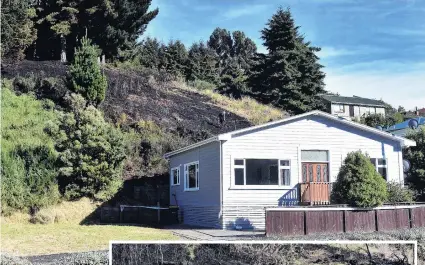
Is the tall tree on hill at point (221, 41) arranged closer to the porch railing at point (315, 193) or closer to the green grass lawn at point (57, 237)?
the porch railing at point (315, 193)

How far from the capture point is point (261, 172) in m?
19.0

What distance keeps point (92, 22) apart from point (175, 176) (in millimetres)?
19186

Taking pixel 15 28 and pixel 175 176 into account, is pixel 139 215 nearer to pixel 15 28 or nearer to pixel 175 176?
pixel 175 176

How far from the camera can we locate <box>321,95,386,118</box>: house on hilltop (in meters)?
61.5

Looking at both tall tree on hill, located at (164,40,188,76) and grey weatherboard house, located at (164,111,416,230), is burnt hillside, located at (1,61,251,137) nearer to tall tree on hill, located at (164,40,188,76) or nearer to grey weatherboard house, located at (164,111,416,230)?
tall tree on hill, located at (164,40,188,76)

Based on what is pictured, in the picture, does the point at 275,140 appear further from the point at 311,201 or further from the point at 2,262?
the point at 2,262

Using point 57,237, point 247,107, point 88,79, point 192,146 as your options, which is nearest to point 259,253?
point 57,237

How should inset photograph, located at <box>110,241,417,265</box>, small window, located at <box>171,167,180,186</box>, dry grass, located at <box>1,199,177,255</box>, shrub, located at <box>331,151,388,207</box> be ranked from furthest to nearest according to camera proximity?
small window, located at <box>171,167,180,186</box> < shrub, located at <box>331,151,388,207</box> < dry grass, located at <box>1,199,177,255</box> < inset photograph, located at <box>110,241,417,265</box>

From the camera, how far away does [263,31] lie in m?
43.7

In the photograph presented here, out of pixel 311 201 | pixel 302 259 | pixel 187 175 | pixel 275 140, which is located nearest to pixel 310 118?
pixel 275 140

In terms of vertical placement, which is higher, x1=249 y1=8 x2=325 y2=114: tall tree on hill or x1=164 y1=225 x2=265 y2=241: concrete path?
x1=249 y1=8 x2=325 y2=114: tall tree on hill

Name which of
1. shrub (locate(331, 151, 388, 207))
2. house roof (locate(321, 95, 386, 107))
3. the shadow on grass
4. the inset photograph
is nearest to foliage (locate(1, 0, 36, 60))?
the shadow on grass

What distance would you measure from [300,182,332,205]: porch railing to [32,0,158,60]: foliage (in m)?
23.6

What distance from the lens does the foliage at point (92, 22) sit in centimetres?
3812
